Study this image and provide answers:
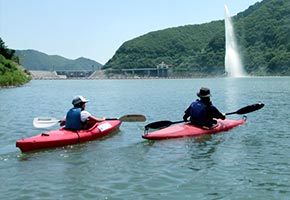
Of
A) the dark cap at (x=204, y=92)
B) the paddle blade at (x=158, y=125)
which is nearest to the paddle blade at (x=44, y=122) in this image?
the paddle blade at (x=158, y=125)

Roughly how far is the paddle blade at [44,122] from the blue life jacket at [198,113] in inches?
197

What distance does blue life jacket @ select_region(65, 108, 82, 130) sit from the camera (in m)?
13.5

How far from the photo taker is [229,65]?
584 feet

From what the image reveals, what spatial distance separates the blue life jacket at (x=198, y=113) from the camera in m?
14.9

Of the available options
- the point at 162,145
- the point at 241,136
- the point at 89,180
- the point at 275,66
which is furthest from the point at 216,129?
the point at 275,66

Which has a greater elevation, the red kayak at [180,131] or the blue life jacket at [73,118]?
the blue life jacket at [73,118]

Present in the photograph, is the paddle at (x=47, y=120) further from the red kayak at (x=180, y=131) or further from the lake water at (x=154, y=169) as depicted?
the red kayak at (x=180, y=131)

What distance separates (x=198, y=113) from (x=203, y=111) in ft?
0.61

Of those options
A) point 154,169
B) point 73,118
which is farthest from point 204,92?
point 154,169

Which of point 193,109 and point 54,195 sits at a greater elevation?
point 193,109

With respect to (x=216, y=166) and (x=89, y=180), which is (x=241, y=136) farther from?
(x=89, y=180)

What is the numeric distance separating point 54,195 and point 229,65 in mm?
174008

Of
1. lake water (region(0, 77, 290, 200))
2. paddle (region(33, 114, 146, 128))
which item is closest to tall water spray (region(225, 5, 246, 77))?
paddle (region(33, 114, 146, 128))

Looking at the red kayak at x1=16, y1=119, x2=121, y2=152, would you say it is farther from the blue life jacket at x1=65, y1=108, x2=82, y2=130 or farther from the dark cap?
the dark cap
